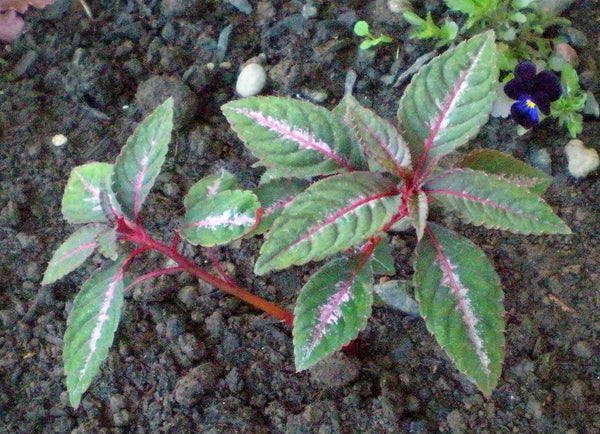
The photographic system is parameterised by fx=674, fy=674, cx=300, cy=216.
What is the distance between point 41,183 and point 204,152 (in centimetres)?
58

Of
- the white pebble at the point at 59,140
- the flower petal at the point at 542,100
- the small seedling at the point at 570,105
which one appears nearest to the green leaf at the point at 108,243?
the white pebble at the point at 59,140

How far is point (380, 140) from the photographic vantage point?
4.65ft

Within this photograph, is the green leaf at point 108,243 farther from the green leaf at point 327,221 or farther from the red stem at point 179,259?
the green leaf at point 327,221

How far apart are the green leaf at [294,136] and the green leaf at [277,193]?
0.21ft

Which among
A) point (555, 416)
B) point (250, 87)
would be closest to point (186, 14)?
point (250, 87)

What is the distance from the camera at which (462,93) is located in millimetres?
1432

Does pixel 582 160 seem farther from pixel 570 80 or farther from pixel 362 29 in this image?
pixel 362 29

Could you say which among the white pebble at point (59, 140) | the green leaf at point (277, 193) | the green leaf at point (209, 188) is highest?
the green leaf at point (277, 193)

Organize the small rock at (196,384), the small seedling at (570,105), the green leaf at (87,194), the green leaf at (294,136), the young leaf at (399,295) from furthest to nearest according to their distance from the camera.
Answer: the small seedling at (570,105), the young leaf at (399,295), the small rock at (196,384), the green leaf at (87,194), the green leaf at (294,136)

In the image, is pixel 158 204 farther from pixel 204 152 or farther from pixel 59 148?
pixel 59 148

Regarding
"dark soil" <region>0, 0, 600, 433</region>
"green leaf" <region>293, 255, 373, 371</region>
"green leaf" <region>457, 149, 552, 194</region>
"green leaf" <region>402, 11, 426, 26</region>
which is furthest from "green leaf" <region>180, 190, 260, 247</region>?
"green leaf" <region>402, 11, 426, 26</region>

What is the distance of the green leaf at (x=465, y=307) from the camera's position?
138cm

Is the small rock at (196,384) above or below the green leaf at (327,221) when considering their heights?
below

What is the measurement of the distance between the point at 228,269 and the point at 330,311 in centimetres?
74
